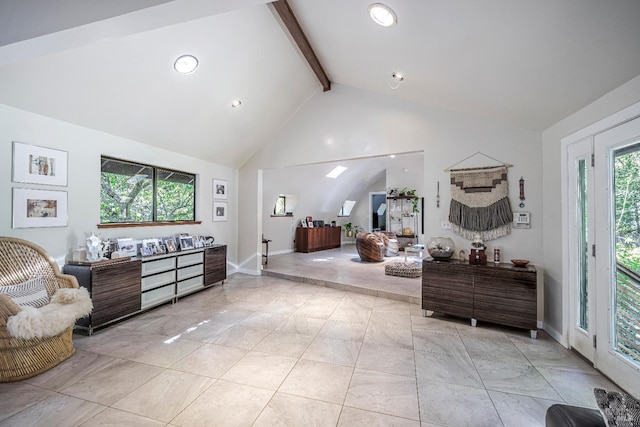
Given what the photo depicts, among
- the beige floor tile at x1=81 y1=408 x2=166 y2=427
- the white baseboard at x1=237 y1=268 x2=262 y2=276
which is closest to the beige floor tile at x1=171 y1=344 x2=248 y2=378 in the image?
the beige floor tile at x1=81 y1=408 x2=166 y2=427

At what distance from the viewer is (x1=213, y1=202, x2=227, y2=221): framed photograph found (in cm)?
564

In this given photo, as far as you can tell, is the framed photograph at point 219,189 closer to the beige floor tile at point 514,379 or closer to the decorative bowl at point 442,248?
the decorative bowl at point 442,248

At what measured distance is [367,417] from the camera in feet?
6.01

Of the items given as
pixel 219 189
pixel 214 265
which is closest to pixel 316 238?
pixel 219 189

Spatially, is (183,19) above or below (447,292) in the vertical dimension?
above

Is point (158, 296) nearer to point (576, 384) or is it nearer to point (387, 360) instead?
point (387, 360)

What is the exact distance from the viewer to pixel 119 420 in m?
1.80

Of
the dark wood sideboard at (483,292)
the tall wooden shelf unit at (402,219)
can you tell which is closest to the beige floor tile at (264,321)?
the dark wood sideboard at (483,292)

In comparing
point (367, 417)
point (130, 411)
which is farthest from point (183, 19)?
point (367, 417)

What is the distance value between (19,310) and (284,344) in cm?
225

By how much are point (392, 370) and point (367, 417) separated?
65cm

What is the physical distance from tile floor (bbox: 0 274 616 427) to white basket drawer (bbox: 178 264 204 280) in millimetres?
840

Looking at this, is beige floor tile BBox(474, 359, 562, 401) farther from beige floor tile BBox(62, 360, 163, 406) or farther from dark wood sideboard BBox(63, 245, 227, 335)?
dark wood sideboard BBox(63, 245, 227, 335)

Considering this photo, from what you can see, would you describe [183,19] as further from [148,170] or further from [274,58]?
[148,170]
